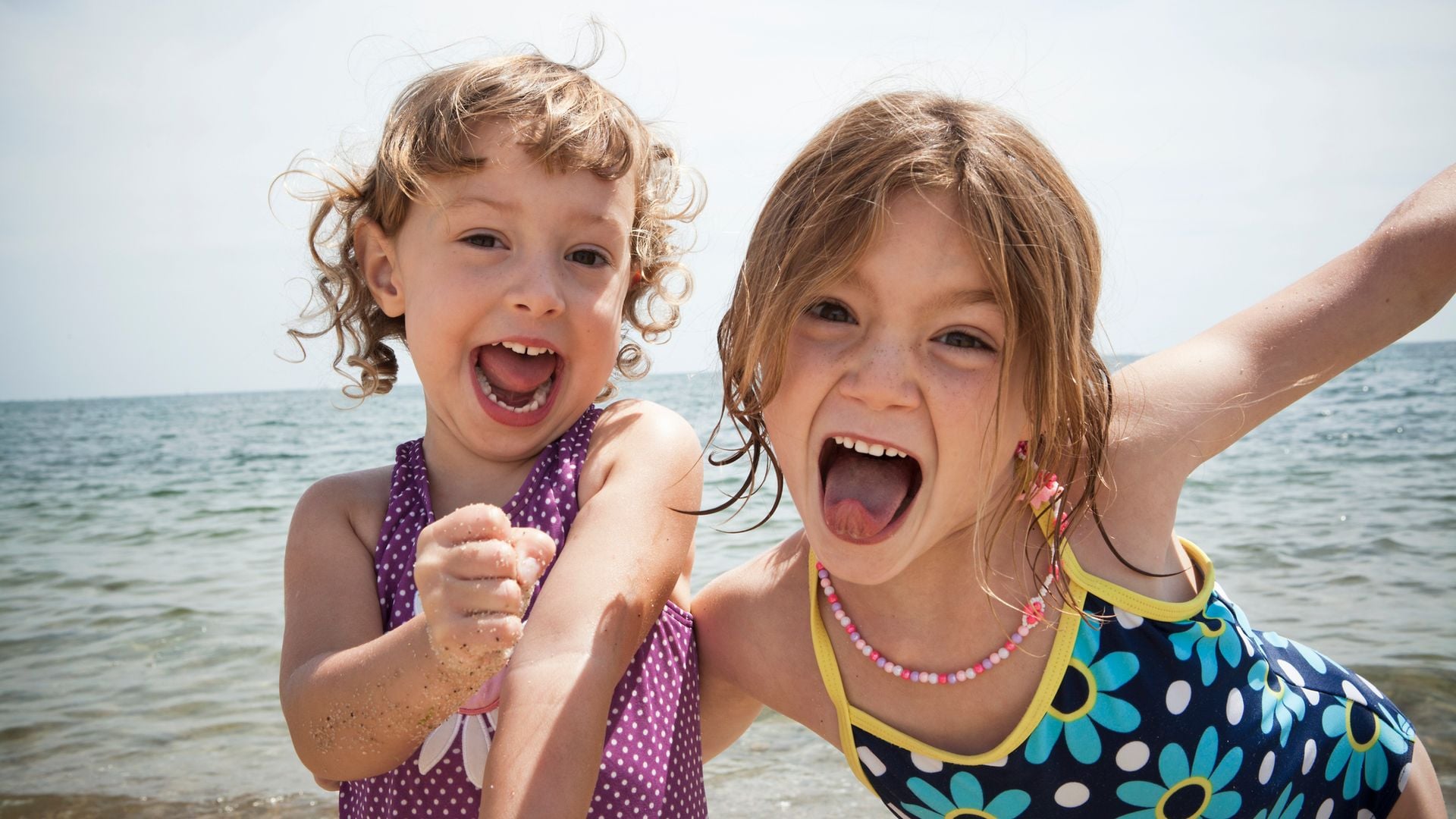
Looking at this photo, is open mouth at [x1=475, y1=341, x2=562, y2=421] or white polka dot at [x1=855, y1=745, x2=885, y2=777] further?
open mouth at [x1=475, y1=341, x2=562, y2=421]

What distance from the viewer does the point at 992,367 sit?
64.1 inches

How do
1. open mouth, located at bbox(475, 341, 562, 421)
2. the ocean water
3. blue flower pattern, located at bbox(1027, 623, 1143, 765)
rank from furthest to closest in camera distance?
the ocean water
open mouth, located at bbox(475, 341, 562, 421)
blue flower pattern, located at bbox(1027, 623, 1143, 765)

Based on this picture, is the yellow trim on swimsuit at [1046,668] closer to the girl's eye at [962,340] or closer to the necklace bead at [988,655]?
the necklace bead at [988,655]

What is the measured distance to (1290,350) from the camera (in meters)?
1.96

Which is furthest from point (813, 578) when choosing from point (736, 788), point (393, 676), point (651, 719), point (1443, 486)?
point (1443, 486)

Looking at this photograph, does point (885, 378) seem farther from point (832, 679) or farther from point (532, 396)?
point (532, 396)

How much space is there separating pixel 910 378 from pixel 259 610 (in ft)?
18.7

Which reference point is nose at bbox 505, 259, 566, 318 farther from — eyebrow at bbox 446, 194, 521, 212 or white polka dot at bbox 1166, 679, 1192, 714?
white polka dot at bbox 1166, 679, 1192, 714

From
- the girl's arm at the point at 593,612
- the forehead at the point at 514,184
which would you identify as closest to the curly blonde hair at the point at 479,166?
the forehead at the point at 514,184

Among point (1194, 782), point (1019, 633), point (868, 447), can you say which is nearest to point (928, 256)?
point (868, 447)

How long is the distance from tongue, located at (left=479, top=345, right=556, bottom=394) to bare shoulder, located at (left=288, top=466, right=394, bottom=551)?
0.33 m

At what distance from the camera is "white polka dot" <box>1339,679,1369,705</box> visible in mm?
2029

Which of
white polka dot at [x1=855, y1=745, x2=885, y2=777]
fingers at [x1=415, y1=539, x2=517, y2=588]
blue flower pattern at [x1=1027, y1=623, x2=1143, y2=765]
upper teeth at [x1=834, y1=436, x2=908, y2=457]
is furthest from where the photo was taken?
white polka dot at [x1=855, y1=745, x2=885, y2=777]

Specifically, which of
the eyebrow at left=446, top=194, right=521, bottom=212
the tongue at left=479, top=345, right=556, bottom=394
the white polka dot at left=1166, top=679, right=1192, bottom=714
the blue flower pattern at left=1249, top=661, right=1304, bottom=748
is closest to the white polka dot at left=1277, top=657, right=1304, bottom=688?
the blue flower pattern at left=1249, top=661, right=1304, bottom=748
